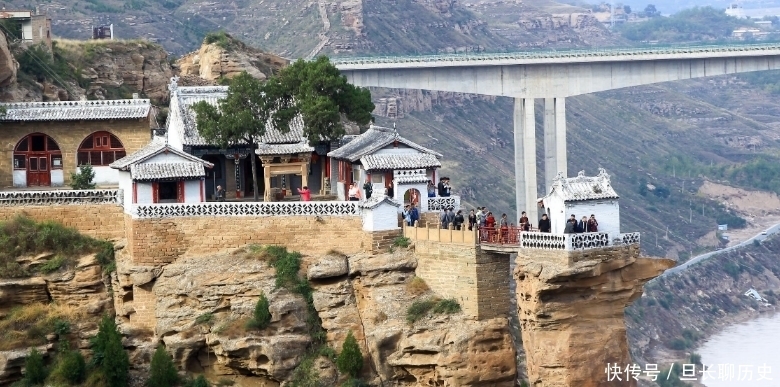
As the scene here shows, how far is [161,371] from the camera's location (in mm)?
46125

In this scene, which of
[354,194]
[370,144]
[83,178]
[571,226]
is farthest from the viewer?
[83,178]

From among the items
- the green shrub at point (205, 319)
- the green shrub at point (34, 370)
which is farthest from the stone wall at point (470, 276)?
the green shrub at point (34, 370)

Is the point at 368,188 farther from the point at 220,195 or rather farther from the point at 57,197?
the point at 57,197

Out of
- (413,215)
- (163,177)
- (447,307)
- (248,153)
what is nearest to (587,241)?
(447,307)

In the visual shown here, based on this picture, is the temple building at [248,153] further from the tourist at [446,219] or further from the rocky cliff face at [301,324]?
the tourist at [446,219]

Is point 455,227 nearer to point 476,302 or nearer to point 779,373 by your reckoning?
point 476,302

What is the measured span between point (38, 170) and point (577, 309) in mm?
19973

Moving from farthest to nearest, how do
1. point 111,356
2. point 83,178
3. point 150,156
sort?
point 83,178 → point 150,156 → point 111,356

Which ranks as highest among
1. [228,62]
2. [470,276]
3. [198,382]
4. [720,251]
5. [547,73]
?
[228,62]

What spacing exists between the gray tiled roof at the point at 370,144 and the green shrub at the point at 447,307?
18.8 ft

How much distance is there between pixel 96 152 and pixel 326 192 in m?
7.81

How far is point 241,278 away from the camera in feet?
155

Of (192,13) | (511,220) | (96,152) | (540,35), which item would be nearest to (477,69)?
(511,220)

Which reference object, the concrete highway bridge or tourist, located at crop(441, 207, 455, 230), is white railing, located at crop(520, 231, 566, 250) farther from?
the concrete highway bridge
